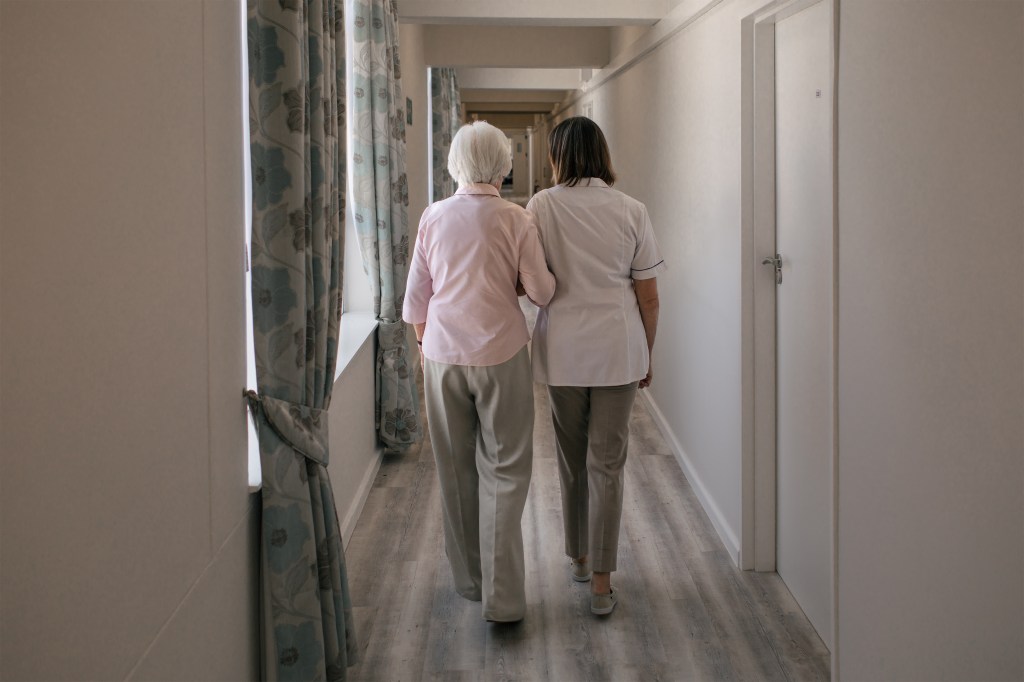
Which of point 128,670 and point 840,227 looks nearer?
point 128,670

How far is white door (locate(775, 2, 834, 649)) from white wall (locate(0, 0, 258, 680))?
1.74 metres

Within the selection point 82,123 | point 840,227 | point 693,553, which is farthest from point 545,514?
point 82,123

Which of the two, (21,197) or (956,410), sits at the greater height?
(21,197)

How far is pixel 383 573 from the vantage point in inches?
135

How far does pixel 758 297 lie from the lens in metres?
3.43

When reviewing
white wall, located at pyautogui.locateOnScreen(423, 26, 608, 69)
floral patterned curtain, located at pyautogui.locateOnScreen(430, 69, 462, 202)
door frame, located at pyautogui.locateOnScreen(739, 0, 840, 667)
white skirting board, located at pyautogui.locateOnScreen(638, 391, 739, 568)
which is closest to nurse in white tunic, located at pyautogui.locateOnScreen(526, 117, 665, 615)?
door frame, located at pyautogui.locateOnScreen(739, 0, 840, 667)

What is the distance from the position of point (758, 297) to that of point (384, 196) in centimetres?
202

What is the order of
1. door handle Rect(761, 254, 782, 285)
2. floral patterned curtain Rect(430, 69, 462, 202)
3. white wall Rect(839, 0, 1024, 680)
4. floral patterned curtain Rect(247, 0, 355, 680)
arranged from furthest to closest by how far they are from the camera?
floral patterned curtain Rect(430, 69, 462, 202) → door handle Rect(761, 254, 782, 285) → floral patterned curtain Rect(247, 0, 355, 680) → white wall Rect(839, 0, 1024, 680)

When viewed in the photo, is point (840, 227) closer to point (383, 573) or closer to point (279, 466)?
point (279, 466)

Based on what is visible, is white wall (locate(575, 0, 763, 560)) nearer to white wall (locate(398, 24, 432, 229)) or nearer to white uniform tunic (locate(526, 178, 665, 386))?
white uniform tunic (locate(526, 178, 665, 386))

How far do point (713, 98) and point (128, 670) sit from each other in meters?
3.18

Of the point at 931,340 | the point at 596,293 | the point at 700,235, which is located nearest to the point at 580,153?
the point at 596,293

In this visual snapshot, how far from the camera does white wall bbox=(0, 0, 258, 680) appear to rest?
1120 mm

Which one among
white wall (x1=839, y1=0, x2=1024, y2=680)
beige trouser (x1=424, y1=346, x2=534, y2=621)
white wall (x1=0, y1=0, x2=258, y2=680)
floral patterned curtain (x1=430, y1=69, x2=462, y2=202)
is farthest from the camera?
floral patterned curtain (x1=430, y1=69, x2=462, y2=202)
